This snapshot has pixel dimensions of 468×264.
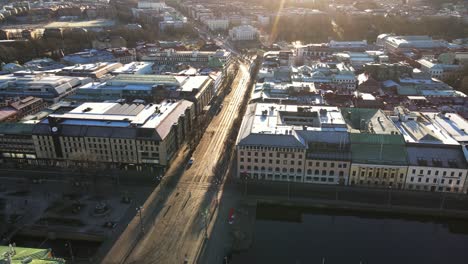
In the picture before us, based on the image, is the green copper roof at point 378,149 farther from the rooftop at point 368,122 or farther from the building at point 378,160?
the rooftop at point 368,122

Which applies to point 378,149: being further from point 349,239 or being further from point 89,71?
point 89,71

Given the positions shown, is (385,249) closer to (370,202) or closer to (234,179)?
(370,202)

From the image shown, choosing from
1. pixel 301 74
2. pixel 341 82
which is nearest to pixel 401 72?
pixel 341 82

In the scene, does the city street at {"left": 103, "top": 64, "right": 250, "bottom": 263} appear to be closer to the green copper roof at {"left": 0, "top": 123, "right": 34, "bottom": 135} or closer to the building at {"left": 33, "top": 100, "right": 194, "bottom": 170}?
the building at {"left": 33, "top": 100, "right": 194, "bottom": 170}

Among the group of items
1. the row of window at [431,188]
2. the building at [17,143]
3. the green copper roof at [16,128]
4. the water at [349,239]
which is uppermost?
the green copper roof at [16,128]

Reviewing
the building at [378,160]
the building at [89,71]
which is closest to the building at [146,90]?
the building at [89,71]

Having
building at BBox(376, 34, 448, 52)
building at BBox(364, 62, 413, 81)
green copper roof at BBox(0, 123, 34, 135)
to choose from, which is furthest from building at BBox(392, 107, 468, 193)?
building at BBox(376, 34, 448, 52)
